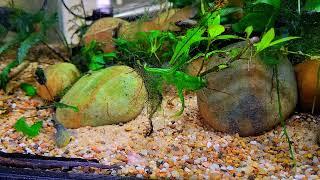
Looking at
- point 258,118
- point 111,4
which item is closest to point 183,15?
point 111,4

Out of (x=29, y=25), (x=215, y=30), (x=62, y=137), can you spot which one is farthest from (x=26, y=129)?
(x=29, y=25)

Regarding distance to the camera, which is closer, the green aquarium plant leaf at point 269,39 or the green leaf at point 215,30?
the green aquarium plant leaf at point 269,39

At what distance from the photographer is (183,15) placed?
3.02 metres

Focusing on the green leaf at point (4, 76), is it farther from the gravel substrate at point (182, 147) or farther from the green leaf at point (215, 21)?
the green leaf at point (215, 21)

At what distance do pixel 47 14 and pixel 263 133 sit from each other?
2.22 meters

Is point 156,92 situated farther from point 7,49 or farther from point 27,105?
point 7,49

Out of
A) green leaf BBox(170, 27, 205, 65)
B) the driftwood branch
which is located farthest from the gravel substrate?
green leaf BBox(170, 27, 205, 65)

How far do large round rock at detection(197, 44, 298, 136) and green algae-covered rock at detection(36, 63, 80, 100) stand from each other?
48.0 inches

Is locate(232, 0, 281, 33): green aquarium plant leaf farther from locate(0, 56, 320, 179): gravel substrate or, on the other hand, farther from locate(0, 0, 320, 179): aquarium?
locate(0, 56, 320, 179): gravel substrate

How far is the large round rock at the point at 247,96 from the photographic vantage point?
222 cm

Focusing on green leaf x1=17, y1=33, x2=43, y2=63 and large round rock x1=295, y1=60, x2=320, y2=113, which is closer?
large round rock x1=295, y1=60, x2=320, y2=113

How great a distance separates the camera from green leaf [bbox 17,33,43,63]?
3109mm

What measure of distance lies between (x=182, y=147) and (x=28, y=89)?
1570mm

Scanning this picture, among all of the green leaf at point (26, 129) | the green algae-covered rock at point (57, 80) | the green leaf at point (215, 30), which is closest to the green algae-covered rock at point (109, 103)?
the green leaf at point (26, 129)
